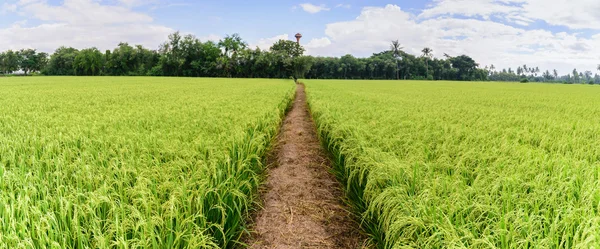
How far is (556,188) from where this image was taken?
2.83 meters

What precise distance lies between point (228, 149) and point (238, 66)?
7007 centimetres

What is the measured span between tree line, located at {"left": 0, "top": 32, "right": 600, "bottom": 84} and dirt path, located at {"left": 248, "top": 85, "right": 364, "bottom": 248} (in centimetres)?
6330

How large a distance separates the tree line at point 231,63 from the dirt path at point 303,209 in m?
63.3

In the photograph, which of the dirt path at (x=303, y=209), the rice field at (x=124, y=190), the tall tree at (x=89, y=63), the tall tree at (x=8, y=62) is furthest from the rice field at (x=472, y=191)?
the tall tree at (x=8, y=62)

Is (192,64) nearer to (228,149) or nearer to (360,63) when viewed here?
(360,63)

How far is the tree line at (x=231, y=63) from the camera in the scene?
232 feet

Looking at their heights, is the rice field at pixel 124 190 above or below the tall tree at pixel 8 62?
below

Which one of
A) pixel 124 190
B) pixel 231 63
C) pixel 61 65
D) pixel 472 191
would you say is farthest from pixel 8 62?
pixel 472 191

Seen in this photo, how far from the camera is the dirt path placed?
325 centimetres

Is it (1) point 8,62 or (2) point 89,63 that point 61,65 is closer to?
(2) point 89,63

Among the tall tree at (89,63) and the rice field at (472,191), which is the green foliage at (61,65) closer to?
the tall tree at (89,63)

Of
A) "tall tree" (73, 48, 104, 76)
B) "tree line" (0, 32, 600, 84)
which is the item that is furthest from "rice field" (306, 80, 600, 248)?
"tall tree" (73, 48, 104, 76)

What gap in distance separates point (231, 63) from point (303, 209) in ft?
235

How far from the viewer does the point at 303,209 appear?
3.93 metres
